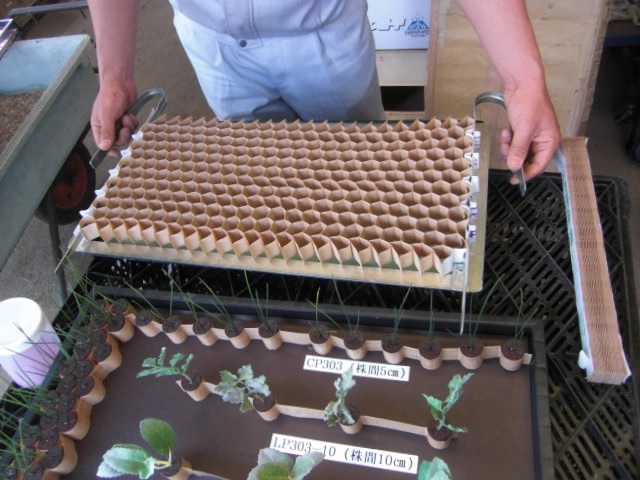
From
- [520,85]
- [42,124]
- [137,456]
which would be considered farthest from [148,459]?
[42,124]

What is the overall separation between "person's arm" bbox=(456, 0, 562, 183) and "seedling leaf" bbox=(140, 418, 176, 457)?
64 centimetres

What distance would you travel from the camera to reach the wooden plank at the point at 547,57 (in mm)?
1563

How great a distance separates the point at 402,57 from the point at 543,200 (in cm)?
119

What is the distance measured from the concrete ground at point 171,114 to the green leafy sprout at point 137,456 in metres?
0.97

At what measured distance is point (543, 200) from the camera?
3.17 ft

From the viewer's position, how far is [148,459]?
0.66 m

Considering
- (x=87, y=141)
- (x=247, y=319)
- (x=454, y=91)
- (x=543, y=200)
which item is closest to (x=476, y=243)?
(x=543, y=200)

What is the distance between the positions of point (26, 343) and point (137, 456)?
0.33 metres

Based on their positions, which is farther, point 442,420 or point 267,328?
point 267,328

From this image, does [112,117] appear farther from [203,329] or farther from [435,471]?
[435,471]

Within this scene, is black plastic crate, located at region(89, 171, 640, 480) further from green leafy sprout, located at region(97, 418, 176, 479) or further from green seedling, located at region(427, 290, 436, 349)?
green leafy sprout, located at region(97, 418, 176, 479)

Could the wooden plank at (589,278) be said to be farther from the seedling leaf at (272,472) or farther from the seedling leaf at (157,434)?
the seedling leaf at (157,434)

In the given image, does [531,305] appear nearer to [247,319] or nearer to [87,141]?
[247,319]

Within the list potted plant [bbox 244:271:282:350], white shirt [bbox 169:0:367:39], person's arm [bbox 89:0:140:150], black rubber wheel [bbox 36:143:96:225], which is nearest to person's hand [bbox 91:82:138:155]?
person's arm [bbox 89:0:140:150]
